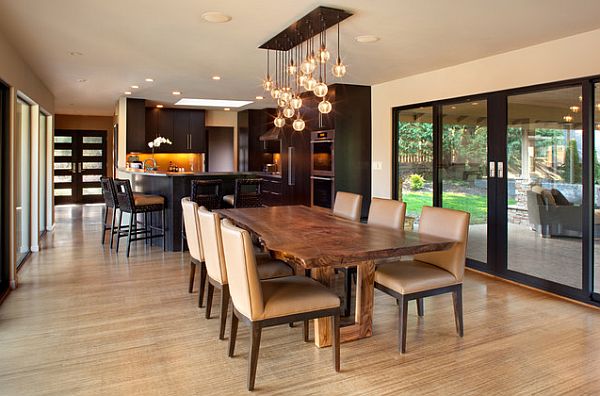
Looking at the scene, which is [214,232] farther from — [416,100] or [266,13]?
[416,100]

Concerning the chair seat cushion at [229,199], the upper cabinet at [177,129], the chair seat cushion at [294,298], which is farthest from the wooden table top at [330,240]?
the upper cabinet at [177,129]

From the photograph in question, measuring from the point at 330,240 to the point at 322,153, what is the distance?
171 inches

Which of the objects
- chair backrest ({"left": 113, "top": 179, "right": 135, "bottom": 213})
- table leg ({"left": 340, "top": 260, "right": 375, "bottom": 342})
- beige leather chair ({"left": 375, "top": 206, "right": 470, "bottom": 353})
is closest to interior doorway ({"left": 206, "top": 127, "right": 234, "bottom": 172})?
chair backrest ({"left": 113, "top": 179, "right": 135, "bottom": 213})

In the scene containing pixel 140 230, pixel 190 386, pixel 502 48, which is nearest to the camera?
pixel 190 386

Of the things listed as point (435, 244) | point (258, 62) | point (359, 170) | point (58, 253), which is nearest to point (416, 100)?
point (359, 170)

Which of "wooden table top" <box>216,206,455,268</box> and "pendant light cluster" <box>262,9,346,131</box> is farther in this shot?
"pendant light cluster" <box>262,9,346,131</box>

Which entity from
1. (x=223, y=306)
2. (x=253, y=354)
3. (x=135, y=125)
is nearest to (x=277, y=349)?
(x=223, y=306)

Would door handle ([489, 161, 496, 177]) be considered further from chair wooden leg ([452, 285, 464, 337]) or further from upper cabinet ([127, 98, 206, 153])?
upper cabinet ([127, 98, 206, 153])

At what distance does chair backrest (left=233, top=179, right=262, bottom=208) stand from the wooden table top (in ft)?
6.59

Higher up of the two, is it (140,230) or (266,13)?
(266,13)

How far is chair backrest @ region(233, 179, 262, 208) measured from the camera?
602 cm

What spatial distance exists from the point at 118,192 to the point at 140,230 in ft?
2.82

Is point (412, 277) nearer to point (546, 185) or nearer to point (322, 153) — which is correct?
point (546, 185)

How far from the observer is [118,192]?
6.19 metres
